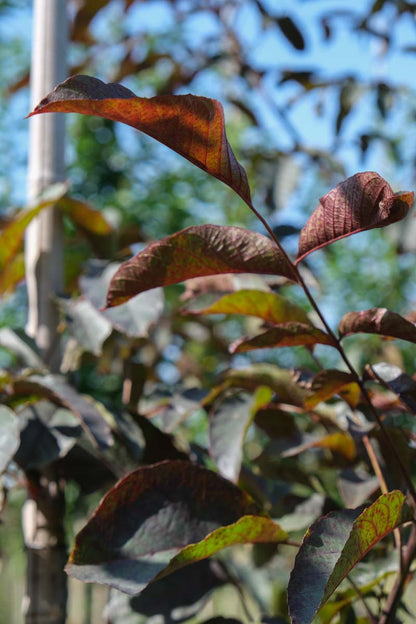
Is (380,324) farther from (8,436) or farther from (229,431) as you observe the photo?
(8,436)

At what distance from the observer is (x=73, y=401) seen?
62cm

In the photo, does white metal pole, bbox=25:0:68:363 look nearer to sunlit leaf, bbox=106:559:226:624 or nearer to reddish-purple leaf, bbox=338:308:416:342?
sunlit leaf, bbox=106:559:226:624

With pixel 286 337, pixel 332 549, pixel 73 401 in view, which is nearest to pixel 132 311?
pixel 73 401

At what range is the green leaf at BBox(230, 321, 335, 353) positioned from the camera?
19.0 inches

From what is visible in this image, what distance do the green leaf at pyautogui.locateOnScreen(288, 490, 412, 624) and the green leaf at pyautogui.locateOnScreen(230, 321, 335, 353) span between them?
4.9 inches

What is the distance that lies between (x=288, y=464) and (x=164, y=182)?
3.58 m

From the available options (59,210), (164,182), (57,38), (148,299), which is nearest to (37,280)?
(59,210)

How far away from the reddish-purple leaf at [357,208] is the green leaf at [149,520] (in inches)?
8.6

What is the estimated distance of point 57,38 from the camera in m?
0.92

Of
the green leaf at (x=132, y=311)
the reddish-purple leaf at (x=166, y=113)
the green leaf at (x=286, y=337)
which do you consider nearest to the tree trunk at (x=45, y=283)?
the green leaf at (x=132, y=311)

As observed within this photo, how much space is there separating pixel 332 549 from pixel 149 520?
0.15 meters

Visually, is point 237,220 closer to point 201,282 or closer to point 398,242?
point 398,242

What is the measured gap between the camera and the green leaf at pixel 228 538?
45cm

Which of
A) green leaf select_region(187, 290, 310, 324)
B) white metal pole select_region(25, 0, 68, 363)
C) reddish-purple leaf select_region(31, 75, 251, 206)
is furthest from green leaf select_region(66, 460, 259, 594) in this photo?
white metal pole select_region(25, 0, 68, 363)
